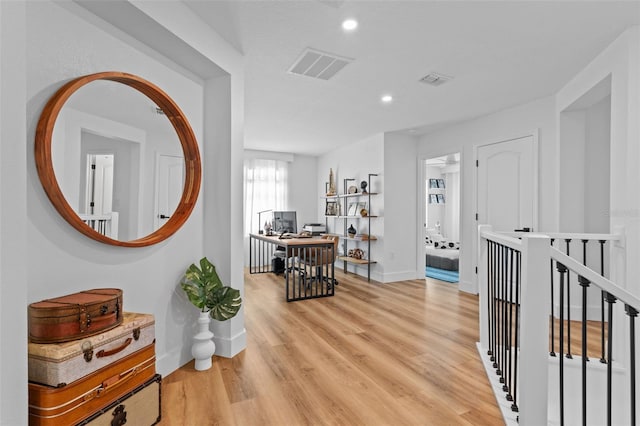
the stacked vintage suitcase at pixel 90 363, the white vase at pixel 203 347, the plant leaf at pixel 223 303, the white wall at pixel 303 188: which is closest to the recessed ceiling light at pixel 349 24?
the plant leaf at pixel 223 303

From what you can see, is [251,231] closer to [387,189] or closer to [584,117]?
[387,189]

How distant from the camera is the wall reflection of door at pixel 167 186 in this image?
2201 mm

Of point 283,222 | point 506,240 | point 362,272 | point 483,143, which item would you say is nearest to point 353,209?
point 362,272

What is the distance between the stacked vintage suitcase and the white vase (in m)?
0.59

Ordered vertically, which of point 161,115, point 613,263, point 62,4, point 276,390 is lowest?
point 276,390

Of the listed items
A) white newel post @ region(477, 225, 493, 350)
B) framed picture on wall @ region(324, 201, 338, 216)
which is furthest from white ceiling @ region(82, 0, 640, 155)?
framed picture on wall @ region(324, 201, 338, 216)

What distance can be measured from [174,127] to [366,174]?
401 cm

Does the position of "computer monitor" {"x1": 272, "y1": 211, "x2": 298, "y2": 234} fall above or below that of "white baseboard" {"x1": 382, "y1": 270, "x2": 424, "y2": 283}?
above

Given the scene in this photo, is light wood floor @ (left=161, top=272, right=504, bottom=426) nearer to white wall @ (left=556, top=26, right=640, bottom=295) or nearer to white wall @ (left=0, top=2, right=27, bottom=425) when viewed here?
white wall @ (left=0, top=2, right=27, bottom=425)

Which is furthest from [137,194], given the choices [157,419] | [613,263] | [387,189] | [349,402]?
[387,189]

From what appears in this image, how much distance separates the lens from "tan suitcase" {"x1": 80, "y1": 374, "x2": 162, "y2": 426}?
4.68 feet

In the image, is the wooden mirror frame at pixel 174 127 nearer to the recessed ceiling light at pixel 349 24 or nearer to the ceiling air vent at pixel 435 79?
the recessed ceiling light at pixel 349 24

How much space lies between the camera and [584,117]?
344 cm

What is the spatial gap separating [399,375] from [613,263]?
6.27ft
